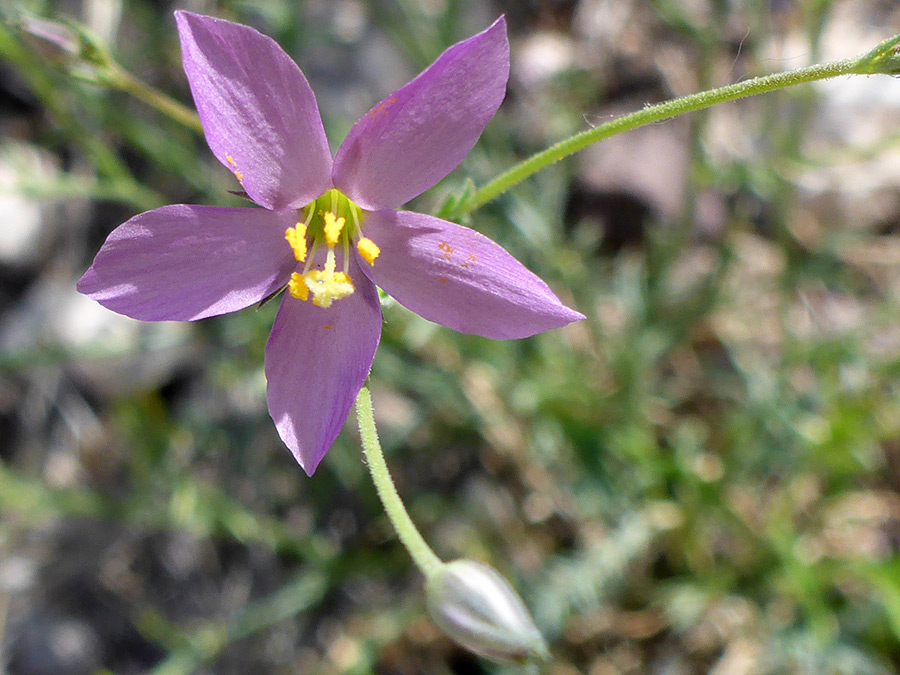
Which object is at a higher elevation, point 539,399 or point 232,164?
point 232,164

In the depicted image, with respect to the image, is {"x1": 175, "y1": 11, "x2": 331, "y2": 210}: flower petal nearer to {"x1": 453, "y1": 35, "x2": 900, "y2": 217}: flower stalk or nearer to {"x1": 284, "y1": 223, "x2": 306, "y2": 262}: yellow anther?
{"x1": 284, "y1": 223, "x2": 306, "y2": 262}: yellow anther

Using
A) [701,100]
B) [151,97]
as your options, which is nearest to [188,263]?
[151,97]

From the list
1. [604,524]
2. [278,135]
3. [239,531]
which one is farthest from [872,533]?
[278,135]

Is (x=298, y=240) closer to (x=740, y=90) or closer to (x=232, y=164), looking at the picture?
(x=232, y=164)

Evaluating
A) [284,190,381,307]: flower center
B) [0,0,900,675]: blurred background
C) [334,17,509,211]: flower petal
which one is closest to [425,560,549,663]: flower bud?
[284,190,381,307]: flower center

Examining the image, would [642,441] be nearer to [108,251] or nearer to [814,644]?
[814,644]

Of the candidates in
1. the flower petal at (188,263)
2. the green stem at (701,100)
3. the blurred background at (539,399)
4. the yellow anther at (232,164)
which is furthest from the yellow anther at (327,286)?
the blurred background at (539,399)
